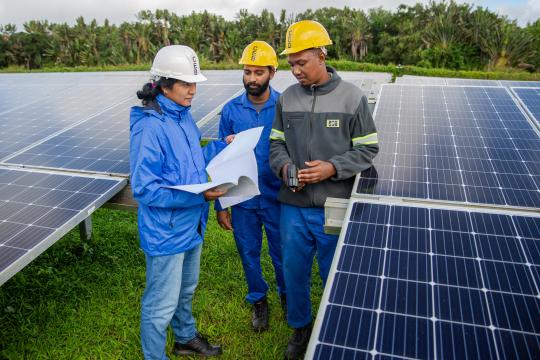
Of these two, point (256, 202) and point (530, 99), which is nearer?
point (256, 202)

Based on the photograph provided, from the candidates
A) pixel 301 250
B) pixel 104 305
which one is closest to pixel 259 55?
pixel 301 250

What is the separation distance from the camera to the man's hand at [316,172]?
10.7 feet

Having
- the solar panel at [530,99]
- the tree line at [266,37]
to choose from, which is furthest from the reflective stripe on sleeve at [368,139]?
the tree line at [266,37]

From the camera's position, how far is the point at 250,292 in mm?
4555

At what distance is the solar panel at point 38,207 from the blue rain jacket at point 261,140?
3.95 feet

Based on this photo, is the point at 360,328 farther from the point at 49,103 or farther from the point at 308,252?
the point at 49,103

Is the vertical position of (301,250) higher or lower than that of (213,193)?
lower

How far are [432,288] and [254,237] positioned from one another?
2290mm

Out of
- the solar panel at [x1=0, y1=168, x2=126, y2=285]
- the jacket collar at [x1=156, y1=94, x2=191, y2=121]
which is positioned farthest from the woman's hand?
the solar panel at [x1=0, y1=168, x2=126, y2=285]

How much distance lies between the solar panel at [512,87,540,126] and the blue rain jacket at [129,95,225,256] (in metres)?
3.57

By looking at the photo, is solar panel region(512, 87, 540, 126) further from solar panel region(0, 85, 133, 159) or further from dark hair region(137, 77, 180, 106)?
solar panel region(0, 85, 133, 159)

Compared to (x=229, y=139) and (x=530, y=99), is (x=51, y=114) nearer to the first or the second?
(x=229, y=139)

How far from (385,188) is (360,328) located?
1479 mm

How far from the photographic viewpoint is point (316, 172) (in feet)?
10.7
